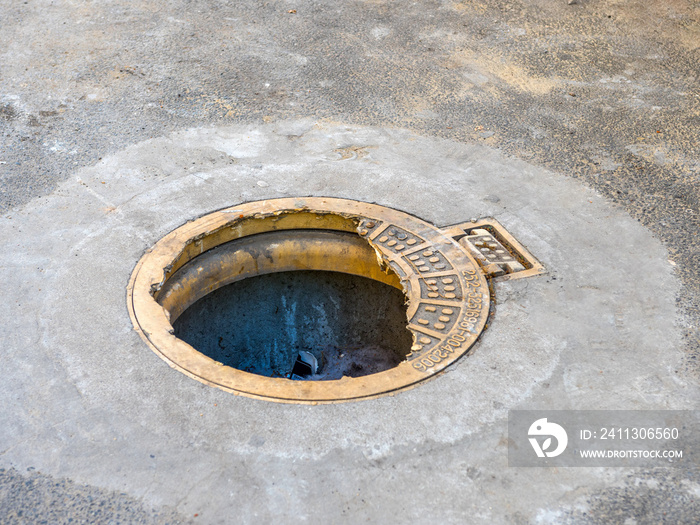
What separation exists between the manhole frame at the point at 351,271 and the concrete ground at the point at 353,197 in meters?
0.09

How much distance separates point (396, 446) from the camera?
2.85 metres

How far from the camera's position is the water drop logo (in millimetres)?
2844

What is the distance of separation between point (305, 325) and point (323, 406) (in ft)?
6.96

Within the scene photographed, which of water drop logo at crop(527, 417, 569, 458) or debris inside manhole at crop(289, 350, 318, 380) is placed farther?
debris inside manhole at crop(289, 350, 318, 380)

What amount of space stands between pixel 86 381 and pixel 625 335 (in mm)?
2876

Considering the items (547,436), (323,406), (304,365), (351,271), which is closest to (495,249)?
(351,271)

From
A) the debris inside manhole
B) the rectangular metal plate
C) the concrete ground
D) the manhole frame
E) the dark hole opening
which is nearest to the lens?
the concrete ground

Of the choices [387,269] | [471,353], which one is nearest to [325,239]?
[387,269]

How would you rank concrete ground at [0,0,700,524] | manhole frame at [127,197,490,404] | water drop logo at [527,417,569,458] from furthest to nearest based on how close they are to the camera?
manhole frame at [127,197,490,404] < water drop logo at [527,417,569,458] < concrete ground at [0,0,700,524]

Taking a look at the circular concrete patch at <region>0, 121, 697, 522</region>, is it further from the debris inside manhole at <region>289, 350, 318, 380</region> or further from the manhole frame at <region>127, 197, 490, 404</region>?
the debris inside manhole at <region>289, 350, 318, 380</region>

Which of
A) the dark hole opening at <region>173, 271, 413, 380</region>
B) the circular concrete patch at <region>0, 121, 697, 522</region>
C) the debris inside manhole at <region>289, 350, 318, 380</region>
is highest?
the circular concrete patch at <region>0, 121, 697, 522</region>

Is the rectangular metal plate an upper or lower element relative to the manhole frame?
upper

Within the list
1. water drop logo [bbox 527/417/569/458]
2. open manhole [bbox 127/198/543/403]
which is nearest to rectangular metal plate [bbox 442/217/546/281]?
open manhole [bbox 127/198/543/403]

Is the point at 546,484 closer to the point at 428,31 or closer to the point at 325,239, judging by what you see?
the point at 325,239
